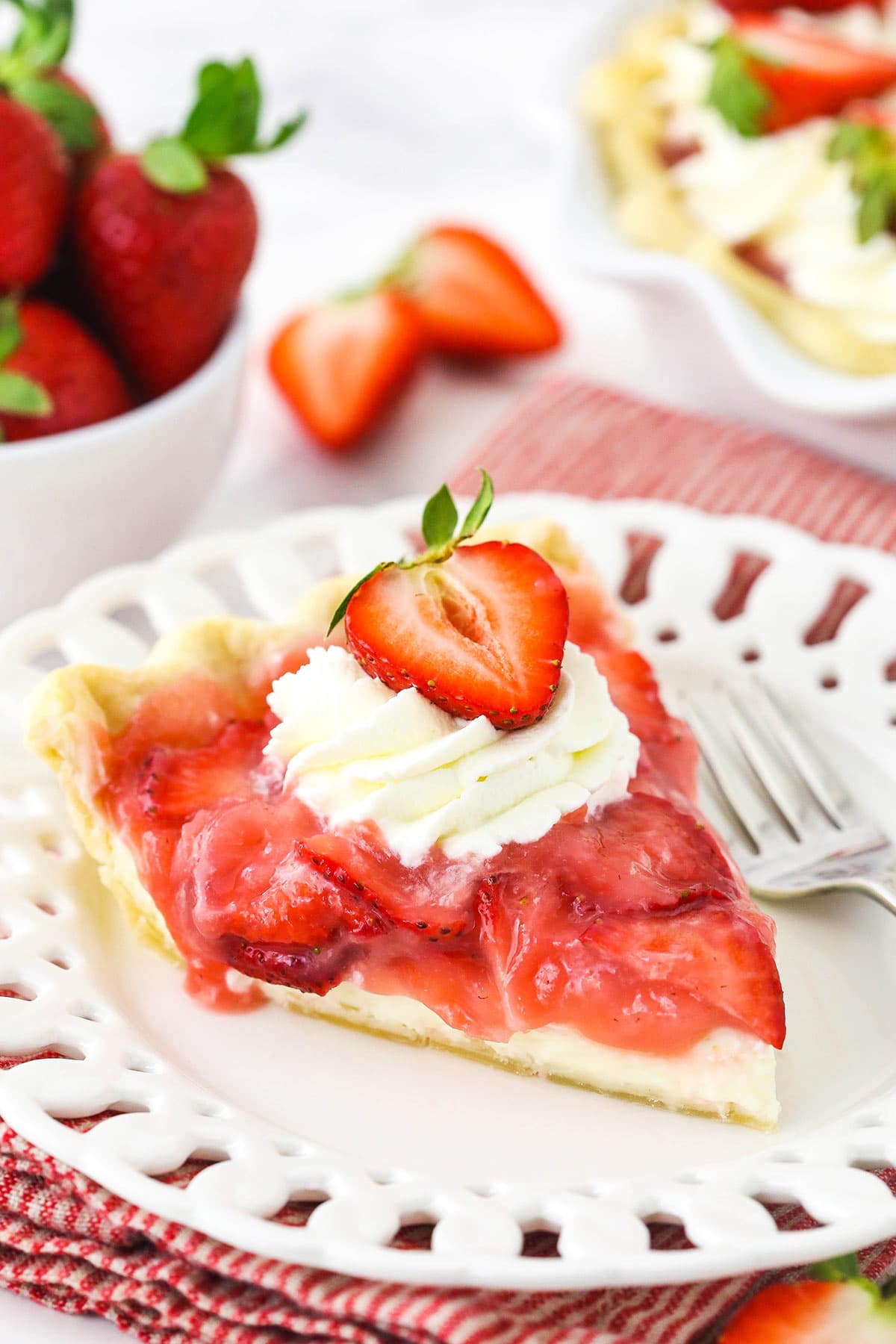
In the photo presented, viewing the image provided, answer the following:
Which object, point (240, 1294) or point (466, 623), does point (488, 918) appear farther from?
point (240, 1294)

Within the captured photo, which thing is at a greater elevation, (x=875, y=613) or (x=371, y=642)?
(x=371, y=642)

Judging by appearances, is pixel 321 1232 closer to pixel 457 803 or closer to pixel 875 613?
pixel 457 803

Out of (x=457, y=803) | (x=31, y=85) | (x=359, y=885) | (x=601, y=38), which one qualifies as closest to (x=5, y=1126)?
(x=359, y=885)

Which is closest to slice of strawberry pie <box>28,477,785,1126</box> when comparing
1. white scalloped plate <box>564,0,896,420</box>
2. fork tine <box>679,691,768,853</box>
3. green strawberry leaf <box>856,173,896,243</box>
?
fork tine <box>679,691,768,853</box>

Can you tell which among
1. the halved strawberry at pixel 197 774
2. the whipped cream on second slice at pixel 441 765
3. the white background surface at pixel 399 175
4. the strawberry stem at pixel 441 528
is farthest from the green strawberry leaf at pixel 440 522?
the white background surface at pixel 399 175

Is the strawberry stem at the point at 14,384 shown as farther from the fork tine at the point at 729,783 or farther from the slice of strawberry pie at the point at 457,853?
the fork tine at the point at 729,783

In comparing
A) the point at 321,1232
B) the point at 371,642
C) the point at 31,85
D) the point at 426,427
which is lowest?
the point at 426,427
